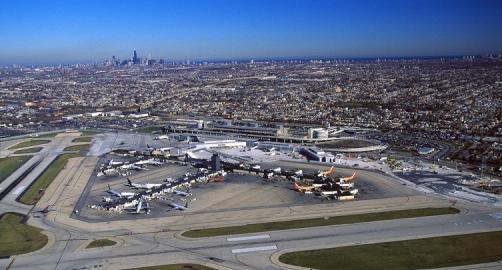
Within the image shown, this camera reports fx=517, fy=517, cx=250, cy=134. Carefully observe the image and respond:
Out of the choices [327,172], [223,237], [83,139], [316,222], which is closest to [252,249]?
[223,237]

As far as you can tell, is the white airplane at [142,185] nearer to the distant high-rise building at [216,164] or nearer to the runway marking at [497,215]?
the distant high-rise building at [216,164]

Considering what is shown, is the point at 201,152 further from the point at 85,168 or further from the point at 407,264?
the point at 407,264

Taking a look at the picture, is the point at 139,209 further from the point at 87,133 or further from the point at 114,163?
the point at 87,133

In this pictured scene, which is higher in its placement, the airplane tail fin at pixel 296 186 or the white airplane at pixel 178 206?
the airplane tail fin at pixel 296 186

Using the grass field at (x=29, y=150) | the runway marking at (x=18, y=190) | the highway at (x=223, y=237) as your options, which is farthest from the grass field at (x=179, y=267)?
the grass field at (x=29, y=150)

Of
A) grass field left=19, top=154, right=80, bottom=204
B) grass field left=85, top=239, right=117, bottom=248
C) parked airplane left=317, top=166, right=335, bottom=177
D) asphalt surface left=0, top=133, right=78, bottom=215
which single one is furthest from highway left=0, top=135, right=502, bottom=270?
parked airplane left=317, top=166, right=335, bottom=177

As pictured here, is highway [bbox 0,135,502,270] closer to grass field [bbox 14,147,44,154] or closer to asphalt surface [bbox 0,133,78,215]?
asphalt surface [bbox 0,133,78,215]

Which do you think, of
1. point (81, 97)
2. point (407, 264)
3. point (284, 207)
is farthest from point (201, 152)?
point (81, 97)
